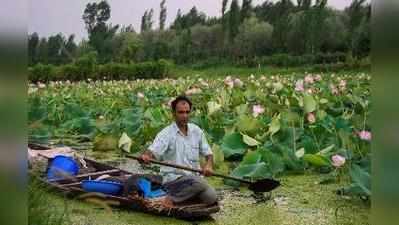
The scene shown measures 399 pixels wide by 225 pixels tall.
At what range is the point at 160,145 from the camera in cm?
297

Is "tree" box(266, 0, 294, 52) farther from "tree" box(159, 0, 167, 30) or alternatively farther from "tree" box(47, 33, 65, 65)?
"tree" box(47, 33, 65, 65)

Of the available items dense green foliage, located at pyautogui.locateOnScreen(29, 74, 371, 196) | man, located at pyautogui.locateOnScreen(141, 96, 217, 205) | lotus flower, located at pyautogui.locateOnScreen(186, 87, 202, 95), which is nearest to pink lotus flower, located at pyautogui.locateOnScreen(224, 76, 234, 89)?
dense green foliage, located at pyautogui.locateOnScreen(29, 74, 371, 196)

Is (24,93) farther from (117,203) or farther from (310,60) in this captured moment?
(310,60)

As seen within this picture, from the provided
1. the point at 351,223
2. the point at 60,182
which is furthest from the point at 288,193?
the point at 60,182

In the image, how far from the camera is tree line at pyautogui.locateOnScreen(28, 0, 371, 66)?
284 centimetres

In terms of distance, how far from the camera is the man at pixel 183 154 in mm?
2912

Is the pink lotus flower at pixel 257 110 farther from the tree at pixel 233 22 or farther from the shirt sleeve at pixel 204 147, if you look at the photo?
the tree at pixel 233 22

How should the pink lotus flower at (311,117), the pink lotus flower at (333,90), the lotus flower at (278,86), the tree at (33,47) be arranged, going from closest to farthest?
the tree at (33,47), the lotus flower at (278,86), the pink lotus flower at (333,90), the pink lotus flower at (311,117)

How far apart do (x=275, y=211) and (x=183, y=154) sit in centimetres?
44

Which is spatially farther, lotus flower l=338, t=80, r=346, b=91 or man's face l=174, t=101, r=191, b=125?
lotus flower l=338, t=80, r=346, b=91

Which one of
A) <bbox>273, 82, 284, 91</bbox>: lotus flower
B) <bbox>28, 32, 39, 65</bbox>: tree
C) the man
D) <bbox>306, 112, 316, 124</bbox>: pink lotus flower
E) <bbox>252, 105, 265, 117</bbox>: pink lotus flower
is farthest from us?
<bbox>252, 105, 265, 117</bbox>: pink lotus flower

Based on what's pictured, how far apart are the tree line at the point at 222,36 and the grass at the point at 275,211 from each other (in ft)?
1.90

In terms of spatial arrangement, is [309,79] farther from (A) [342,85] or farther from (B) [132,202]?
(B) [132,202]

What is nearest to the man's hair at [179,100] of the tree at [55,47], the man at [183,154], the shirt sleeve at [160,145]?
the man at [183,154]
